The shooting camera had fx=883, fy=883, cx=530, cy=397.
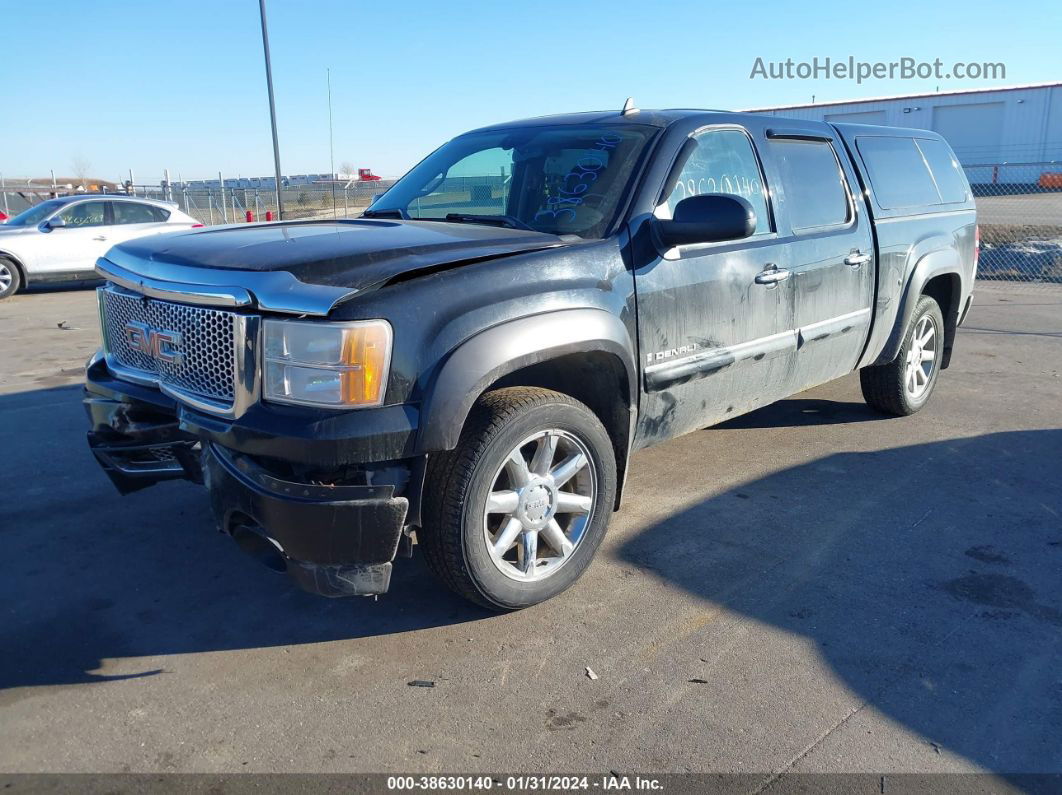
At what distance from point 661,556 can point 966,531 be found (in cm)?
151

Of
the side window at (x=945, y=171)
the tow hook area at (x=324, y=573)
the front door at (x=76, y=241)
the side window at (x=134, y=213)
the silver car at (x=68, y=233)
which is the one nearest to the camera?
the tow hook area at (x=324, y=573)

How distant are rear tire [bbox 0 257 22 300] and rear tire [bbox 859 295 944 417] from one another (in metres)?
12.3

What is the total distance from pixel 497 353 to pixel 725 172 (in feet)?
6.05

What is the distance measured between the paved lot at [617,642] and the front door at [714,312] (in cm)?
61

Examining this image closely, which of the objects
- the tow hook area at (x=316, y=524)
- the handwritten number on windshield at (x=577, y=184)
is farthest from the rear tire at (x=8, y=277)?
the tow hook area at (x=316, y=524)

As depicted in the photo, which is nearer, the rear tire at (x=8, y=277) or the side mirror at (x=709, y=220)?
the side mirror at (x=709, y=220)

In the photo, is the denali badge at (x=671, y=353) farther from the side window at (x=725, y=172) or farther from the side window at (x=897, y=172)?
the side window at (x=897, y=172)

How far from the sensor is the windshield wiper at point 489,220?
3887 mm

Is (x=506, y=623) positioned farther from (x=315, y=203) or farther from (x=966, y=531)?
(x=315, y=203)

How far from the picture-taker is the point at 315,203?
30.9 meters

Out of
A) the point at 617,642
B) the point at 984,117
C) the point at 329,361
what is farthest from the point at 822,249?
the point at 984,117

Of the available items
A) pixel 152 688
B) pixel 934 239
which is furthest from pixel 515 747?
pixel 934 239

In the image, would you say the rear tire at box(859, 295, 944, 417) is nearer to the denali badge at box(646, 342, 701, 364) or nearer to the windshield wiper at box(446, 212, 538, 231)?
the denali badge at box(646, 342, 701, 364)

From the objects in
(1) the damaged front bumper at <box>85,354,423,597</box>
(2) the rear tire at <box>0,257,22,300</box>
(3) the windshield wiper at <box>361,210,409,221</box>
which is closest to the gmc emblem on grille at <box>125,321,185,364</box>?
(1) the damaged front bumper at <box>85,354,423,597</box>
